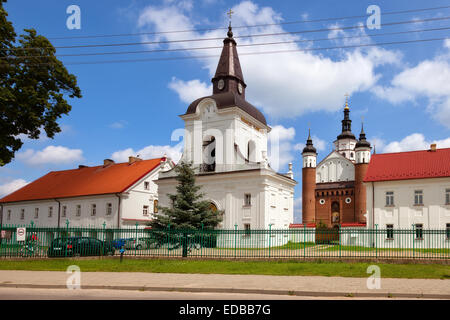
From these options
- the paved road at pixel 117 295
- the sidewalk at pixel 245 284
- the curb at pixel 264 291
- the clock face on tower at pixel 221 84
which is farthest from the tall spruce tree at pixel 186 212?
the paved road at pixel 117 295

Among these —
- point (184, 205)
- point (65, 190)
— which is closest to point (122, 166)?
point (65, 190)

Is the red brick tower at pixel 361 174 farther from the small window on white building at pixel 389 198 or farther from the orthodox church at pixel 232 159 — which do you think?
the small window on white building at pixel 389 198

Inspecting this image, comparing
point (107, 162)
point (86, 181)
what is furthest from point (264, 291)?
point (107, 162)

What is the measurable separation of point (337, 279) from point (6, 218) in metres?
46.6

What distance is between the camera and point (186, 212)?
29.3 metres

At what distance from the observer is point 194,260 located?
19484 mm

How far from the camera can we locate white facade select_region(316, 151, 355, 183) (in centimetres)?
7300

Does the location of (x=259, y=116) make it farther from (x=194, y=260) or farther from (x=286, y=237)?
(x=194, y=260)

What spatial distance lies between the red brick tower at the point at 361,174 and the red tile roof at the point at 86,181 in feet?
111

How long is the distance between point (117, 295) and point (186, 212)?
18.6 m

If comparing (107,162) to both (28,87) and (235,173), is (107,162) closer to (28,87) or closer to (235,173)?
(235,173)

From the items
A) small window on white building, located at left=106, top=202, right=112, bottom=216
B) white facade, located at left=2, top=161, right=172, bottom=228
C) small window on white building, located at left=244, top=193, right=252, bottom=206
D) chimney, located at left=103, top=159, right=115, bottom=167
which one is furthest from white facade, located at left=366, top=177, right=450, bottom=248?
chimney, located at left=103, top=159, right=115, bottom=167

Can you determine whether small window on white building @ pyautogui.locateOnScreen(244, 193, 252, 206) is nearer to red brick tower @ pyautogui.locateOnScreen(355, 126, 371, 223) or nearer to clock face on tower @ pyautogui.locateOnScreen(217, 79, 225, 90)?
clock face on tower @ pyautogui.locateOnScreen(217, 79, 225, 90)

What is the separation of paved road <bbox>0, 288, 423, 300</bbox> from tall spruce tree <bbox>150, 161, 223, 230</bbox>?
16.9m
